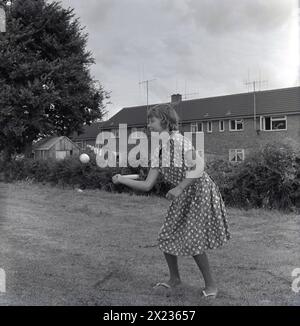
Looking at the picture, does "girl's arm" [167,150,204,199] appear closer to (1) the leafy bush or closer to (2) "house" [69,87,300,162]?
(1) the leafy bush

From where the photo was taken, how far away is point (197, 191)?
13.8 ft

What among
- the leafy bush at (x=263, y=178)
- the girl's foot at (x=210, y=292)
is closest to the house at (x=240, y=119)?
the leafy bush at (x=263, y=178)

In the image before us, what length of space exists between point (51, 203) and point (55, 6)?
9156 millimetres

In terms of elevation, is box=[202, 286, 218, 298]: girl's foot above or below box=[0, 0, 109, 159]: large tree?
below

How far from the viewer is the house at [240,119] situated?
3309 centimetres

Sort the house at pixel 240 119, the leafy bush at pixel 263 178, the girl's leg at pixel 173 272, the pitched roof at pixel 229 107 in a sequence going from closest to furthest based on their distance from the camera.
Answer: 1. the girl's leg at pixel 173 272
2. the leafy bush at pixel 263 178
3. the house at pixel 240 119
4. the pitched roof at pixel 229 107

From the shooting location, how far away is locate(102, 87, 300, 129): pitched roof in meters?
34.0

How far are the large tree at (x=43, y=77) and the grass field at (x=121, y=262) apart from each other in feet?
27.3

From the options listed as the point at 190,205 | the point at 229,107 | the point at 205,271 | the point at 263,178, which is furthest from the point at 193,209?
the point at 229,107

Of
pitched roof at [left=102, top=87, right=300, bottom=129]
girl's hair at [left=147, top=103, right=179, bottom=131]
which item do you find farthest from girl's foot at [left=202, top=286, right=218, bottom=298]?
pitched roof at [left=102, top=87, right=300, bottom=129]

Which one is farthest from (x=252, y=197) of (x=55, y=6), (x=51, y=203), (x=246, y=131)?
(x=246, y=131)

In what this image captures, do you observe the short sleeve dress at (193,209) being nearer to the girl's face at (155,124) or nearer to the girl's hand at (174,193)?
Result: the girl's face at (155,124)
